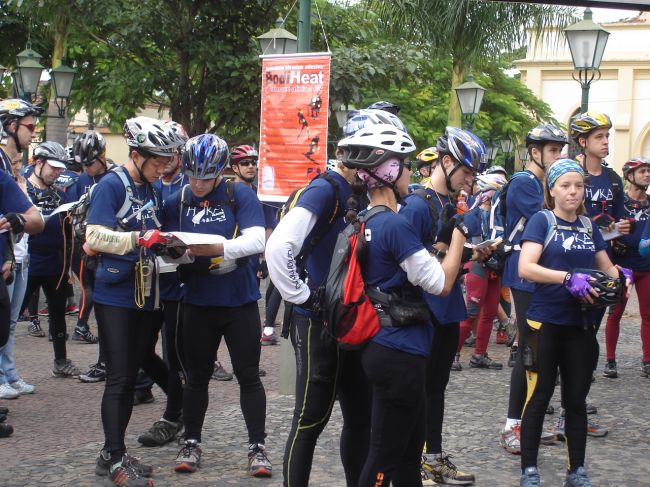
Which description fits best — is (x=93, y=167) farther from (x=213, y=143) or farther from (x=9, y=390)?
(x=213, y=143)

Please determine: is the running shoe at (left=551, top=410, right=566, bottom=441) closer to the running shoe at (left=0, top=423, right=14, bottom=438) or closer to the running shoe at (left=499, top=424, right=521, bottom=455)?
the running shoe at (left=499, top=424, right=521, bottom=455)

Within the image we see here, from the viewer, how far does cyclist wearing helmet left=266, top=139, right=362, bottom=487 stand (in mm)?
4559

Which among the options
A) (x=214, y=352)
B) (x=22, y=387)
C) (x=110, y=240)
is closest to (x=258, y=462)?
(x=214, y=352)

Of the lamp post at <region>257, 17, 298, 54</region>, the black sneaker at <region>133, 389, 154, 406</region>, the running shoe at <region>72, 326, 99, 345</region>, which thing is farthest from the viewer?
the lamp post at <region>257, 17, 298, 54</region>

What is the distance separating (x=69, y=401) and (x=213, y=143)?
10.5ft

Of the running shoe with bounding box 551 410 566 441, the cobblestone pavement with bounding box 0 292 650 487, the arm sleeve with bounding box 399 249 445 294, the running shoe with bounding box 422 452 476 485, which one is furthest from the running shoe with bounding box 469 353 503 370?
the arm sleeve with bounding box 399 249 445 294

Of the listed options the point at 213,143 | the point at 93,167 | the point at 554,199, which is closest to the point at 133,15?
the point at 93,167

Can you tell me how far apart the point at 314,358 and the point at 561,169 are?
6.71 feet

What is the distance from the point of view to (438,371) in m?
5.64

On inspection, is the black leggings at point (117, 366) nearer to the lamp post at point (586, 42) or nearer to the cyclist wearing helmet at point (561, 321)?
the cyclist wearing helmet at point (561, 321)

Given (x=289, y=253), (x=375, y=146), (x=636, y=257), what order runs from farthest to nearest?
(x=636, y=257)
(x=289, y=253)
(x=375, y=146)

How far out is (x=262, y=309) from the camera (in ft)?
45.1

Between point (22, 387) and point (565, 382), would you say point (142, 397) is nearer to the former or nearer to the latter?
point (22, 387)

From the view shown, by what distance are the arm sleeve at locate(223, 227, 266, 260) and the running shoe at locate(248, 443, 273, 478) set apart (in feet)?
3.97
